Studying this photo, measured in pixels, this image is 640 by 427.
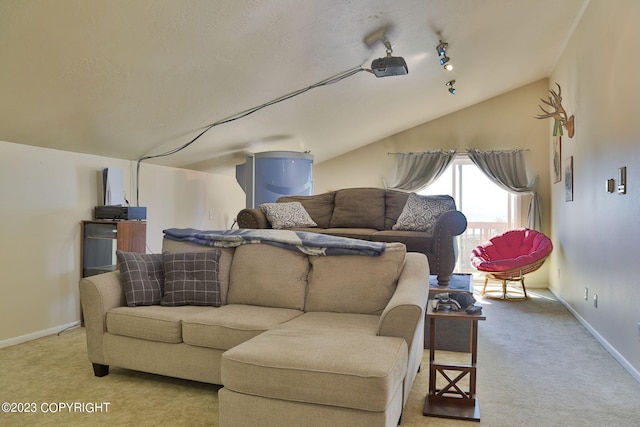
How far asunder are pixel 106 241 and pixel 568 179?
4.71m

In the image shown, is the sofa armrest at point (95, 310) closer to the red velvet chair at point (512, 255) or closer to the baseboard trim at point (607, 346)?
the baseboard trim at point (607, 346)

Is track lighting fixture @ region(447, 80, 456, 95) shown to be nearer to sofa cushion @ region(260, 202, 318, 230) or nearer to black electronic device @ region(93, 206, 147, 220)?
sofa cushion @ region(260, 202, 318, 230)

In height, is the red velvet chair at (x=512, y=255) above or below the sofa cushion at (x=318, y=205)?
below

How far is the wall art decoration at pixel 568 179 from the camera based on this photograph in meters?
4.96

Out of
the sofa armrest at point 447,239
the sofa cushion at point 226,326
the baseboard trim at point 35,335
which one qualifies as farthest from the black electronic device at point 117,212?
the sofa armrest at point 447,239

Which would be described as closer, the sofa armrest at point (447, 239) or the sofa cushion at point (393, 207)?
the sofa armrest at point (447, 239)

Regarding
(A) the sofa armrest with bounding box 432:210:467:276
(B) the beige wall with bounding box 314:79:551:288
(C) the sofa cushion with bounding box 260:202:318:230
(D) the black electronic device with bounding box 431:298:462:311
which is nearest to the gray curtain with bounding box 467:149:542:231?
(B) the beige wall with bounding box 314:79:551:288

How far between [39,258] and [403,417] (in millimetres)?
2958

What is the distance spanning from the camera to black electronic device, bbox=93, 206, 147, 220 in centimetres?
392

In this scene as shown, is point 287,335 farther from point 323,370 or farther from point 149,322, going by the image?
point 149,322

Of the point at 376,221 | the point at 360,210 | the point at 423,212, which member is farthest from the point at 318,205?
the point at 423,212

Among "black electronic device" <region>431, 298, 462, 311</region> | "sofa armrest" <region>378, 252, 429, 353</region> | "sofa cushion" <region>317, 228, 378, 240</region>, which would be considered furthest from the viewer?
"sofa cushion" <region>317, 228, 378, 240</region>

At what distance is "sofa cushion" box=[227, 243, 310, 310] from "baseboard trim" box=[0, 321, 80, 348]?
172 centimetres

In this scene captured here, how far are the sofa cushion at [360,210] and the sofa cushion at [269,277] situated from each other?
2.32 m
